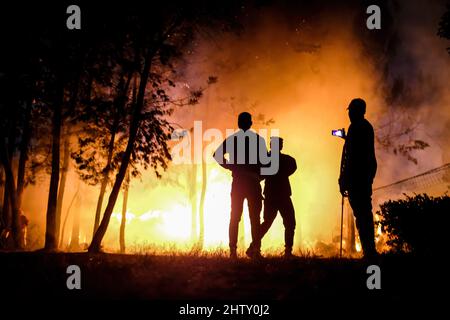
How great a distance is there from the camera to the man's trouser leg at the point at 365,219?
19.7 feet

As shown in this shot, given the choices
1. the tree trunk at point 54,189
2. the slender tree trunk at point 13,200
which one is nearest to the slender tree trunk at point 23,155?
the slender tree trunk at point 13,200

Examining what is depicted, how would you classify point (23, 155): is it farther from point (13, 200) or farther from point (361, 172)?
point (361, 172)

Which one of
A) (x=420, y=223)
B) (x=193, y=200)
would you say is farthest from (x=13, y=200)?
(x=193, y=200)

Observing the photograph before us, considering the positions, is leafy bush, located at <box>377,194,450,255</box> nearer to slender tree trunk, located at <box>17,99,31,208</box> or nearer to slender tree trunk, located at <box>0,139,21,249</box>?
slender tree trunk, located at <box>0,139,21,249</box>

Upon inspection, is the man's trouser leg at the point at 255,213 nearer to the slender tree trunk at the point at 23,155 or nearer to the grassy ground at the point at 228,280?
the grassy ground at the point at 228,280

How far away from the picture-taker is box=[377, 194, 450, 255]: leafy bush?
24.3 feet

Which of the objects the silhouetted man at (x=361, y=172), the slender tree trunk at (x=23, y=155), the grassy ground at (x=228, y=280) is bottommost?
the grassy ground at (x=228, y=280)

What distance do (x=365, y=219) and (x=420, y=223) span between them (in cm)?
262

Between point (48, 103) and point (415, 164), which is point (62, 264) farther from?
point (415, 164)

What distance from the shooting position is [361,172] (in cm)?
622

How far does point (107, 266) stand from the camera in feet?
17.9

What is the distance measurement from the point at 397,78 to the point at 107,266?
31895 mm

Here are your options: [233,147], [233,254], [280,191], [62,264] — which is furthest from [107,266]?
[280,191]

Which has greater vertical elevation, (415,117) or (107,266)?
(415,117)
